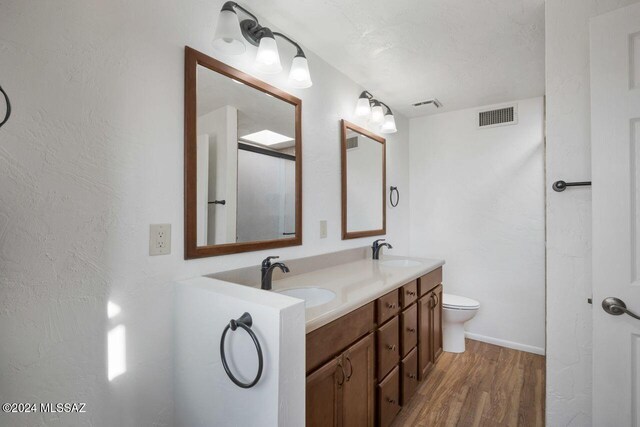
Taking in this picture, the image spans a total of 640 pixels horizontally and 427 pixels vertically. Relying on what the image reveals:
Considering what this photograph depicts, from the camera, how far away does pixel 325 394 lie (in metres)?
1.15

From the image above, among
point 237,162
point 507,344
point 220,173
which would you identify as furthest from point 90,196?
point 507,344

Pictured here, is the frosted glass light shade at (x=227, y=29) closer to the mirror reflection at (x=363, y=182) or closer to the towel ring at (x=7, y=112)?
the towel ring at (x=7, y=112)

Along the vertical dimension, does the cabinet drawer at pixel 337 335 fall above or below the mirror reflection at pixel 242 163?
below

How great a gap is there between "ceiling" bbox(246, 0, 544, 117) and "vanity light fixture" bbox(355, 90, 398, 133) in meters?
0.13

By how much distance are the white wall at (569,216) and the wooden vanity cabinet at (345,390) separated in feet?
2.66

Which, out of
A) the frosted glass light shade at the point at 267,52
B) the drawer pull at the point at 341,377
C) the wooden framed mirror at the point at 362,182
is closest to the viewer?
the drawer pull at the point at 341,377

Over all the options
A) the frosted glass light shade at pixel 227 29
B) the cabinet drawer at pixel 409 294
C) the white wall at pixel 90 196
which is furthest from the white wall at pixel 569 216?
the white wall at pixel 90 196

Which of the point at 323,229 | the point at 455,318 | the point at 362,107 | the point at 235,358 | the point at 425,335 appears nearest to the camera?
the point at 235,358

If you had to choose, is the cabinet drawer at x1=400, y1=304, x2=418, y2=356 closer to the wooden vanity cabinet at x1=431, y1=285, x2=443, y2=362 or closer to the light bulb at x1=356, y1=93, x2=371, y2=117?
the wooden vanity cabinet at x1=431, y1=285, x2=443, y2=362

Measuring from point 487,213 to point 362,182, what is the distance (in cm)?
129

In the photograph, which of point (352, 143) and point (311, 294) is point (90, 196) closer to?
point (311, 294)

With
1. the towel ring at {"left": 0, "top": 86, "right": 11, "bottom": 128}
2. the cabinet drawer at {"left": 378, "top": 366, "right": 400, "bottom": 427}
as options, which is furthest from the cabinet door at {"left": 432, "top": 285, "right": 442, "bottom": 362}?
the towel ring at {"left": 0, "top": 86, "right": 11, "bottom": 128}

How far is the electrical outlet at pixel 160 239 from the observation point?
114 centimetres

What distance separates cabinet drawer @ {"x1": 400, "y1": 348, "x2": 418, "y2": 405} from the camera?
1784 mm
